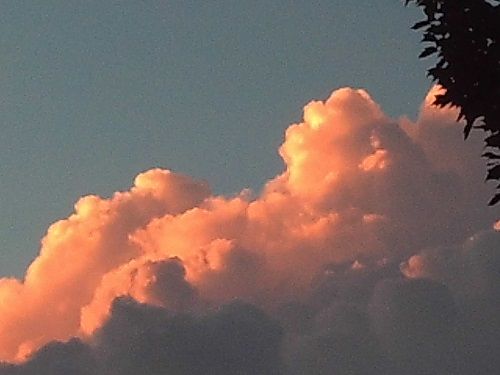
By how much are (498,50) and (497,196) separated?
3856 mm

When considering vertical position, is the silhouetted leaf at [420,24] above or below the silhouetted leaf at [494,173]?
above

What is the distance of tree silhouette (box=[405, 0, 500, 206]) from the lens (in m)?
31.0

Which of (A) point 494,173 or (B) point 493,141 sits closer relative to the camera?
(B) point 493,141

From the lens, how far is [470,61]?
31.2 meters

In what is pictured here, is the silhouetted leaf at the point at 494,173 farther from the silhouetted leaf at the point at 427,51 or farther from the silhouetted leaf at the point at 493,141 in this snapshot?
the silhouetted leaf at the point at 427,51

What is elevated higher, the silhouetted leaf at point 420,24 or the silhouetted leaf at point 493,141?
the silhouetted leaf at point 420,24

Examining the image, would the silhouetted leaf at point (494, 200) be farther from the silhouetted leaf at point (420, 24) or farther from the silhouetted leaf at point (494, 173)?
the silhouetted leaf at point (420, 24)

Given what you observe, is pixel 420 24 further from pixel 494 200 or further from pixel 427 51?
pixel 494 200

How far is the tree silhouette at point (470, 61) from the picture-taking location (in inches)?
1222

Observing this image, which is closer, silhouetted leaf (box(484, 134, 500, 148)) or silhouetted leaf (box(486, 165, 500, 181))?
silhouetted leaf (box(484, 134, 500, 148))

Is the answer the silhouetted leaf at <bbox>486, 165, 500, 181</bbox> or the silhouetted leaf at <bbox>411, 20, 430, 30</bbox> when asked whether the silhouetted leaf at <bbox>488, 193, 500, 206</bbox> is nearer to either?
the silhouetted leaf at <bbox>486, 165, 500, 181</bbox>

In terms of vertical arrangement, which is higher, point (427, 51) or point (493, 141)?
point (427, 51)

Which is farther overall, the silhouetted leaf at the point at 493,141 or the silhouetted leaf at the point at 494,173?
the silhouetted leaf at the point at 494,173

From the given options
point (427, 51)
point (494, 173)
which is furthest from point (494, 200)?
point (427, 51)
